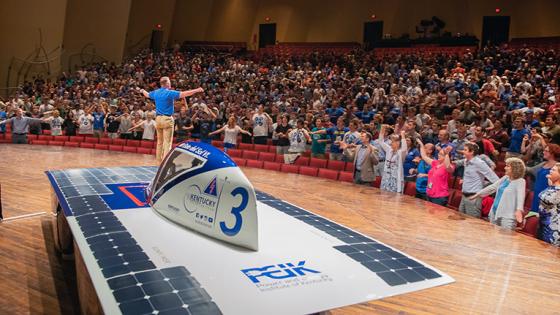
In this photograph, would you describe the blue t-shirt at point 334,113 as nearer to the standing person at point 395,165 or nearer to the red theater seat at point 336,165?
the red theater seat at point 336,165

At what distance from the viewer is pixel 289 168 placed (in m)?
11.3

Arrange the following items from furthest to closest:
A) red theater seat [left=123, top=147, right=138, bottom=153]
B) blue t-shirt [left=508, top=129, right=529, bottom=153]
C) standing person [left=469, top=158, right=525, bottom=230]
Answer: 1. red theater seat [left=123, top=147, right=138, bottom=153]
2. blue t-shirt [left=508, top=129, right=529, bottom=153]
3. standing person [left=469, top=158, right=525, bottom=230]

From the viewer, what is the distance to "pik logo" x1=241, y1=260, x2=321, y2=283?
309 cm

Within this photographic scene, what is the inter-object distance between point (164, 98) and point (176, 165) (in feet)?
10.9

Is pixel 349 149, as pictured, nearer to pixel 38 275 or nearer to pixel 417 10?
pixel 38 275

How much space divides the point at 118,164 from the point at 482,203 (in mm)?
8612

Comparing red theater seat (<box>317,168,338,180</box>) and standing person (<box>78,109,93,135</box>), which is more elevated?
standing person (<box>78,109,93,135</box>)

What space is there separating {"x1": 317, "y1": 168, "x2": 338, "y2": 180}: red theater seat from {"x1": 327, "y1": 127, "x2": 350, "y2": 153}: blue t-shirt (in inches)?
25.9

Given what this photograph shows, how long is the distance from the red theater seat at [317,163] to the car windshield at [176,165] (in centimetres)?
685

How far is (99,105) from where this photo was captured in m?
16.4

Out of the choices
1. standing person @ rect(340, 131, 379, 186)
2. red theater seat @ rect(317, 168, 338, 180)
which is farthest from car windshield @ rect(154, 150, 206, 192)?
red theater seat @ rect(317, 168, 338, 180)

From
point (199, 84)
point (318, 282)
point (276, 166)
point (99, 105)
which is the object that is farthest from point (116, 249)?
point (199, 84)

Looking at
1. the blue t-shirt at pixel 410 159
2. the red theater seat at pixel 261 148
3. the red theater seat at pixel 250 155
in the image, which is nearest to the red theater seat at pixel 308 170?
the red theater seat at pixel 250 155

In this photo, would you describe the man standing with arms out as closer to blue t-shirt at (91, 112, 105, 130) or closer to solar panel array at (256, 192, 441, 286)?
solar panel array at (256, 192, 441, 286)
